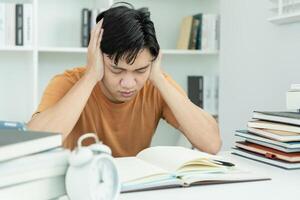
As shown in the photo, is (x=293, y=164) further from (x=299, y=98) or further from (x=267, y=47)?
(x=267, y=47)

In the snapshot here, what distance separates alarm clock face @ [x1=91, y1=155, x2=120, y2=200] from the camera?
28.1 inches

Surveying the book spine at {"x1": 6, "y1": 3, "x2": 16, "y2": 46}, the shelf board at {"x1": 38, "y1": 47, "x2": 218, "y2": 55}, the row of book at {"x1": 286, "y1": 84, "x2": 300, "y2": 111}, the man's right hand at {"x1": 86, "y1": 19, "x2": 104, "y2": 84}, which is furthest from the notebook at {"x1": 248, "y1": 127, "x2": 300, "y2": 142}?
the book spine at {"x1": 6, "y1": 3, "x2": 16, "y2": 46}

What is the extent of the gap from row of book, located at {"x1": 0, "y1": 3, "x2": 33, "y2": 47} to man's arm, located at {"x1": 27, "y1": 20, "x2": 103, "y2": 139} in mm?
1048

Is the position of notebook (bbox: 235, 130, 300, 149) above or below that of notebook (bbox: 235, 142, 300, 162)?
above

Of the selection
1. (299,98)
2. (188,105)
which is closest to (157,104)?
(188,105)

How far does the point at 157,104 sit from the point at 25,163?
1.11m

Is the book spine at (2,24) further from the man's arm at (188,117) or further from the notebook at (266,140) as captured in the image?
the notebook at (266,140)

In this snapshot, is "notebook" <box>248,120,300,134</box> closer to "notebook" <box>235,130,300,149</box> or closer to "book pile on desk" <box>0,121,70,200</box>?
"notebook" <box>235,130,300,149</box>

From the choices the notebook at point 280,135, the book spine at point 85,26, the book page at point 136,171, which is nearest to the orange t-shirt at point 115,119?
the notebook at point 280,135

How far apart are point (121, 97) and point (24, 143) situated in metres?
0.95

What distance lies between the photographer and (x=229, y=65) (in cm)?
261

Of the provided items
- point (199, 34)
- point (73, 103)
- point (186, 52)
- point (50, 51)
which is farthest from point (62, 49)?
point (73, 103)

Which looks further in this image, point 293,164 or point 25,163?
point 293,164

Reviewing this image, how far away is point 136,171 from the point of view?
103cm
